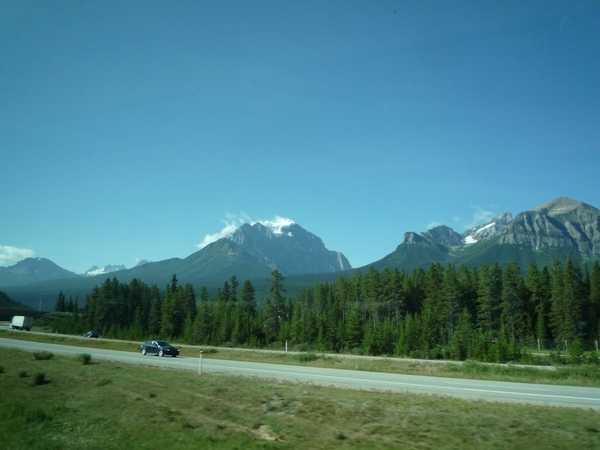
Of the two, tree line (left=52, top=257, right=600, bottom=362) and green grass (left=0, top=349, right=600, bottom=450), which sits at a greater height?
tree line (left=52, top=257, right=600, bottom=362)

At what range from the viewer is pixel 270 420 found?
45.7ft

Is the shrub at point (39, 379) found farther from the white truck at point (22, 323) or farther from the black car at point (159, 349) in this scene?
the white truck at point (22, 323)

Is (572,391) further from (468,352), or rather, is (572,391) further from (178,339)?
(178,339)

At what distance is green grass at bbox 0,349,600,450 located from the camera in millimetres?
11469

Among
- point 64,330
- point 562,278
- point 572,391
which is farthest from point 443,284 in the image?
point 64,330

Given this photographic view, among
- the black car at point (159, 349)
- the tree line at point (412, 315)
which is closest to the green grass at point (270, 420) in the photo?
the black car at point (159, 349)

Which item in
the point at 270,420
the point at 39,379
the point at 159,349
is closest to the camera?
the point at 270,420

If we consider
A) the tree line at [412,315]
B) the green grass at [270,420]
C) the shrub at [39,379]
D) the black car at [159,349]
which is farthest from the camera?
the tree line at [412,315]

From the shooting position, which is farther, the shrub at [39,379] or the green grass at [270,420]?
the shrub at [39,379]

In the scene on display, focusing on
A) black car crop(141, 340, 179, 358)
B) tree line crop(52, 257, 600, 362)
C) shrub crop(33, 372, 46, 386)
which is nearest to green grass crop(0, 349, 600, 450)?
shrub crop(33, 372, 46, 386)

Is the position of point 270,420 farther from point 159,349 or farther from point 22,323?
point 22,323

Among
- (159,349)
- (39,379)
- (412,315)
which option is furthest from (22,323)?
(39,379)

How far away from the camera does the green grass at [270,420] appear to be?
11.5m

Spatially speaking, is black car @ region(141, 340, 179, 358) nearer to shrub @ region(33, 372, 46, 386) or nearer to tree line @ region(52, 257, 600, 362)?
shrub @ region(33, 372, 46, 386)
